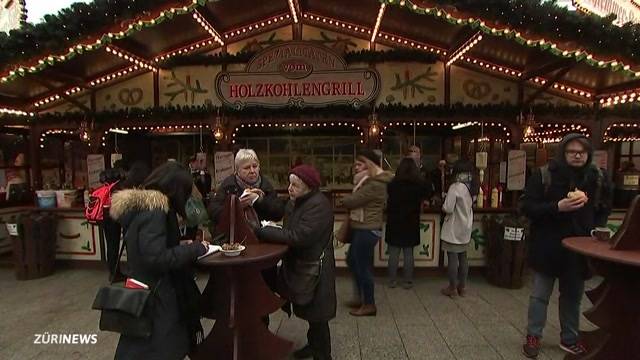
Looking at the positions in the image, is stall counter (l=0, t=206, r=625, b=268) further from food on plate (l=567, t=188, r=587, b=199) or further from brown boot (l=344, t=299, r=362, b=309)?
food on plate (l=567, t=188, r=587, b=199)

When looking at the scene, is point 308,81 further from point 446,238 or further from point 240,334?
point 240,334

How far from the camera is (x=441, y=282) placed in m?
5.06

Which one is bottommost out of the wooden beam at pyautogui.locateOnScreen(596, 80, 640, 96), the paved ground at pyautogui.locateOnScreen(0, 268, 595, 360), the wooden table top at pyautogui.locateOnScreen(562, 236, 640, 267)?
the paved ground at pyautogui.locateOnScreen(0, 268, 595, 360)

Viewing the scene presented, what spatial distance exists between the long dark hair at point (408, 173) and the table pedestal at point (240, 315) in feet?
7.43

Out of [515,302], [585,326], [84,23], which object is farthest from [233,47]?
[585,326]

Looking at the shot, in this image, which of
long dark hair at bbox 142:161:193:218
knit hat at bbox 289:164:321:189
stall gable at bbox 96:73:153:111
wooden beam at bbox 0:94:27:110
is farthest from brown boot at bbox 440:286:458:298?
wooden beam at bbox 0:94:27:110

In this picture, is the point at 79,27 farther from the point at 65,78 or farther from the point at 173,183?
the point at 173,183

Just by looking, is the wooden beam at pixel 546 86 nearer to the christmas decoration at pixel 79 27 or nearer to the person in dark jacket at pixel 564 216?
the person in dark jacket at pixel 564 216

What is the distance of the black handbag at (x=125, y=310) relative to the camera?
6.76 feet

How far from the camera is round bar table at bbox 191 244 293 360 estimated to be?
270cm

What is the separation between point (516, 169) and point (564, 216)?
312cm

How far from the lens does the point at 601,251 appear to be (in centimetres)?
227

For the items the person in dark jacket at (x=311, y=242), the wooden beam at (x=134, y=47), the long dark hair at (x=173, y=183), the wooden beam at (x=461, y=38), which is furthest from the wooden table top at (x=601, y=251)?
the wooden beam at (x=134, y=47)

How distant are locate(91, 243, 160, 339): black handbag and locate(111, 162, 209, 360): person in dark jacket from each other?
68 mm
